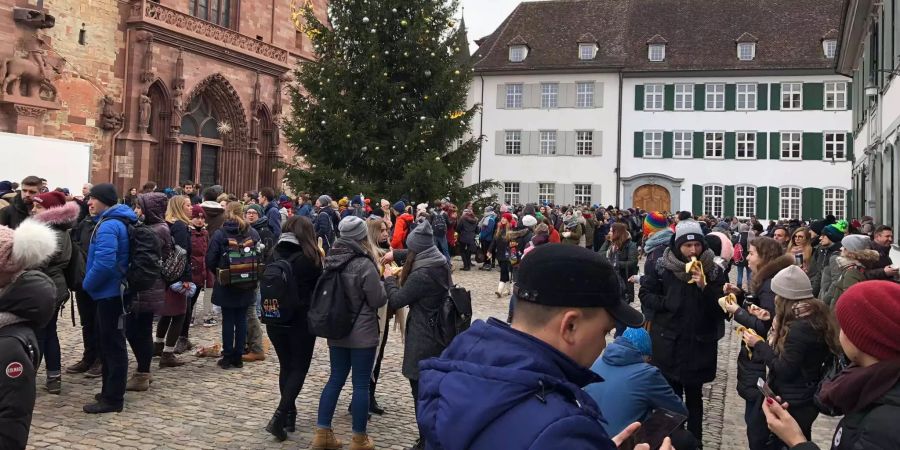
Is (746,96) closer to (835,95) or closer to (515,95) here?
(835,95)

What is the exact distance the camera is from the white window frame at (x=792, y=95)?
36969 mm

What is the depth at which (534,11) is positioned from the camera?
1752 inches

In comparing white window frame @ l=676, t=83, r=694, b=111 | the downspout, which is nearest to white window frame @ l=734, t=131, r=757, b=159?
white window frame @ l=676, t=83, r=694, b=111

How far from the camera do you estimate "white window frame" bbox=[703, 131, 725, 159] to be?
124 ft

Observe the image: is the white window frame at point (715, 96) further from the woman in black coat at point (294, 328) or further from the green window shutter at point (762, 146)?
the woman in black coat at point (294, 328)

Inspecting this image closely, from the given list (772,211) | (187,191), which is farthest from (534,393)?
(772,211)

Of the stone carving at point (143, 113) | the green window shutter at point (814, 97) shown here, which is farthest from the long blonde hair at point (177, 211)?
the green window shutter at point (814, 97)

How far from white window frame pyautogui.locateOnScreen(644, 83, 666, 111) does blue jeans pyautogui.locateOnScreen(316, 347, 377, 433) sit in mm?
35667

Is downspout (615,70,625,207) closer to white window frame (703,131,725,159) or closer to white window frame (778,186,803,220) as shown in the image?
white window frame (703,131,725,159)

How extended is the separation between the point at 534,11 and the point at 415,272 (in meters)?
41.4

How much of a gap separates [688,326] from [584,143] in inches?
1373

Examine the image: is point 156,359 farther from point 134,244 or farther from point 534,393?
point 534,393

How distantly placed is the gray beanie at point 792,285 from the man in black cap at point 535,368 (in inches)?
113

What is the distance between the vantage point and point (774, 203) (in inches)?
1451
